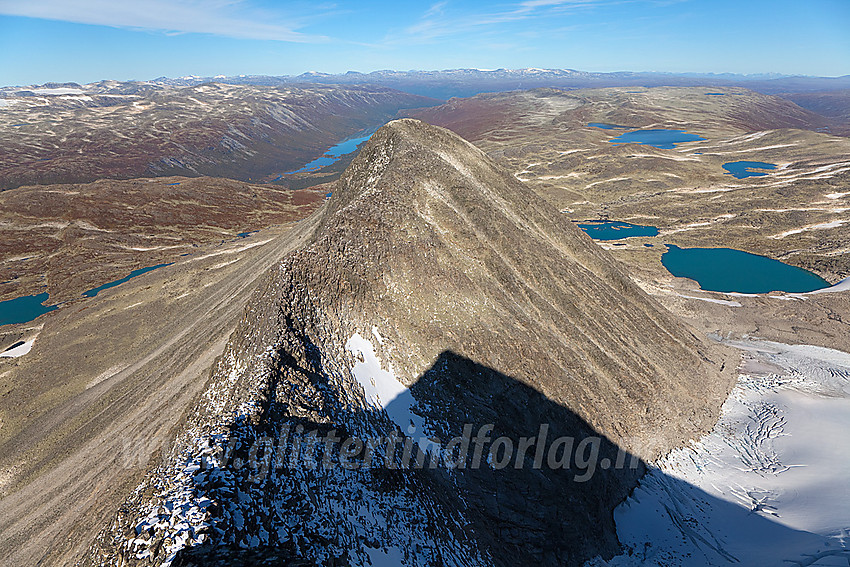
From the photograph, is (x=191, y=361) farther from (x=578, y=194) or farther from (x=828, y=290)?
(x=578, y=194)

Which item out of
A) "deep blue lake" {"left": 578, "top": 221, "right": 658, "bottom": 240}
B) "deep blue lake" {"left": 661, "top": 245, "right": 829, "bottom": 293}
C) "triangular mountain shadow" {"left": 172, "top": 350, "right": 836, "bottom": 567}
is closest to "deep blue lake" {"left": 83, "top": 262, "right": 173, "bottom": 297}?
"triangular mountain shadow" {"left": 172, "top": 350, "right": 836, "bottom": 567}

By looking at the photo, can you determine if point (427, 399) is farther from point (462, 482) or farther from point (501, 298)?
point (501, 298)

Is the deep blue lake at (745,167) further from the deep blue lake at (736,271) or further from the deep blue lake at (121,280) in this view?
the deep blue lake at (121,280)

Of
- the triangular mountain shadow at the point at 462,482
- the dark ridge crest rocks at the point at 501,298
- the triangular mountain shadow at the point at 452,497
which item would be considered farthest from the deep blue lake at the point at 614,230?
the triangular mountain shadow at the point at 462,482

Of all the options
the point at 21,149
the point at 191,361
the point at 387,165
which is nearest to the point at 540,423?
the point at 387,165

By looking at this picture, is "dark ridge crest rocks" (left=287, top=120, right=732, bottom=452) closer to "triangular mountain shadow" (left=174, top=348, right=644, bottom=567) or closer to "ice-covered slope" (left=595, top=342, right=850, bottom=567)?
"triangular mountain shadow" (left=174, top=348, right=644, bottom=567)

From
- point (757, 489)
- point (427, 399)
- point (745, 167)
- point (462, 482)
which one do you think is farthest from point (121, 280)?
point (745, 167)
